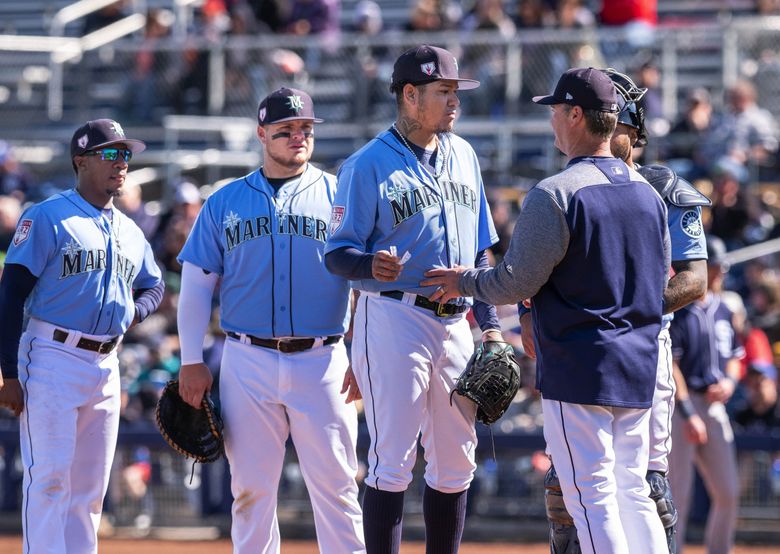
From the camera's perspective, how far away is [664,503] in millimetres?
5352

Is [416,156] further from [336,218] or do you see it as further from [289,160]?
[289,160]

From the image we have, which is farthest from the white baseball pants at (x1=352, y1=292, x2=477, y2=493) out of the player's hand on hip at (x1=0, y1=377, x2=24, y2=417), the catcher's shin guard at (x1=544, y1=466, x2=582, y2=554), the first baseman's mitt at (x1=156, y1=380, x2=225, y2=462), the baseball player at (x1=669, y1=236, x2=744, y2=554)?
the baseball player at (x1=669, y1=236, x2=744, y2=554)

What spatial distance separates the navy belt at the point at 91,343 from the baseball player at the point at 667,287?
75.8 inches

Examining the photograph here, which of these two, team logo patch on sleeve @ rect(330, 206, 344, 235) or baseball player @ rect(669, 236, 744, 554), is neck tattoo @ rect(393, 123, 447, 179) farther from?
baseball player @ rect(669, 236, 744, 554)

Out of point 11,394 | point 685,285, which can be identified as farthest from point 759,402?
point 11,394

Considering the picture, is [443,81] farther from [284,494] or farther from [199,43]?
[199,43]

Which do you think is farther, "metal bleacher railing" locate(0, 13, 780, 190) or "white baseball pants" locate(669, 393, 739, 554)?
"metal bleacher railing" locate(0, 13, 780, 190)

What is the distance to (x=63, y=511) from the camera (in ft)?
19.0

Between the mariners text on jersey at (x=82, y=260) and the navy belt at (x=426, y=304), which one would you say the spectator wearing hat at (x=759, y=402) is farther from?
the mariners text on jersey at (x=82, y=260)

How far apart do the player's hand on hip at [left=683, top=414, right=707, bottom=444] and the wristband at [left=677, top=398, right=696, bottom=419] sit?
0.02 meters

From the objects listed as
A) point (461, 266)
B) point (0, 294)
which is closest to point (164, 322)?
point (0, 294)

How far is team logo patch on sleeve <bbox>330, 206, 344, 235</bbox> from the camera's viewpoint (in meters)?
5.36

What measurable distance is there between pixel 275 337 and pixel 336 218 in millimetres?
591

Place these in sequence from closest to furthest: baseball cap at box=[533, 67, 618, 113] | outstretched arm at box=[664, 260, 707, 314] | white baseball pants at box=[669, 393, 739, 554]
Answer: baseball cap at box=[533, 67, 618, 113] < outstretched arm at box=[664, 260, 707, 314] < white baseball pants at box=[669, 393, 739, 554]
